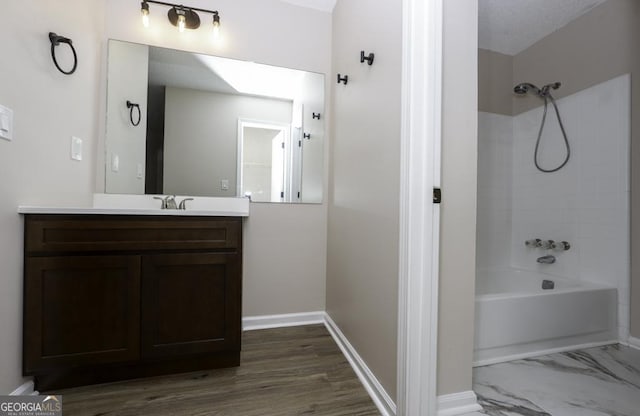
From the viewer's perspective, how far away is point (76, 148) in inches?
57.9

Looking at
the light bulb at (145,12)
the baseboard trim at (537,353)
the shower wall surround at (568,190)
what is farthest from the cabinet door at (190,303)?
the shower wall surround at (568,190)

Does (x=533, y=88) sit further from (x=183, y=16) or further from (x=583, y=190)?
(x=183, y=16)

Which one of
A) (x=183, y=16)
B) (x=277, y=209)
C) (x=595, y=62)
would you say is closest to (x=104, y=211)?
(x=277, y=209)

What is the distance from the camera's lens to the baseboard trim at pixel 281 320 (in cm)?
194

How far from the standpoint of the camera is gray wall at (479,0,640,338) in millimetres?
1737

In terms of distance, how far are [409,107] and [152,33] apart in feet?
6.09

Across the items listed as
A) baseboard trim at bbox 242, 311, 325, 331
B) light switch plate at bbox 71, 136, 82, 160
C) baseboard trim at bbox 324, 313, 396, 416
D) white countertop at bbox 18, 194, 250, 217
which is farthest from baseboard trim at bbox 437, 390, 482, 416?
light switch plate at bbox 71, 136, 82, 160

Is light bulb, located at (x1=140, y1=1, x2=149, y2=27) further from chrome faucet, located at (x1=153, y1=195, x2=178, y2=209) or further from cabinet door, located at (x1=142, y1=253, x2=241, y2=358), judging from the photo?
cabinet door, located at (x1=142, y1=253, x2=241, y2=358)

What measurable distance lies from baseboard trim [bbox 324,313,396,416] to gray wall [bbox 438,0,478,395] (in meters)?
0.22

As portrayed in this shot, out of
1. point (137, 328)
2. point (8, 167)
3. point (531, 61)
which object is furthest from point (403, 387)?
point (531, 61)

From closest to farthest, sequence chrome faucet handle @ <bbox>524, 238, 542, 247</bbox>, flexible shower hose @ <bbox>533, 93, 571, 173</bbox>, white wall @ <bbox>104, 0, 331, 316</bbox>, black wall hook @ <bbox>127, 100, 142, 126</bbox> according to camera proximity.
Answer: black wall hook @ <bbox>127, 100, 142, 126</bbox> < white wall @ <bbox>104, 0, 331, 316</bbox> < flexible shower hose @ <bbox>533, 93, 571, 173</bbox> < chrome faucet handle @ <bbox>524, 238, 542, 247</bbox>

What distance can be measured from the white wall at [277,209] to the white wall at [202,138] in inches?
12.3

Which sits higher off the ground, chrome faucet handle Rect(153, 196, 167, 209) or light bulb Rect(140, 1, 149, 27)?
light bulb Rect(140, 1, 149, 27)

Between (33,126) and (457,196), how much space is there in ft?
6.10
